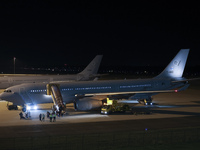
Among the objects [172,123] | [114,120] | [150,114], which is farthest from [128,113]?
[172,123]

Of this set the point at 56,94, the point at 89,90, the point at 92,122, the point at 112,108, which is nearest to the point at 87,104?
the point at 112,108

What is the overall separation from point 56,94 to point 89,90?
6.41m

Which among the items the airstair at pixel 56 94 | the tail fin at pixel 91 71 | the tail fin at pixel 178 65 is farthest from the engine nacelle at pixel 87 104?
the tail fin at pixel 91 71

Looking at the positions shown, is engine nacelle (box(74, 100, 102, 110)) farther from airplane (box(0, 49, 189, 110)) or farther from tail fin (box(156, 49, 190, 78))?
tail fin (box(156, 49, 190, 78))

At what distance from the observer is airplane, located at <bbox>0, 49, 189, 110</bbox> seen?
3922 cm

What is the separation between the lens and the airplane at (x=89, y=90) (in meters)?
39.2

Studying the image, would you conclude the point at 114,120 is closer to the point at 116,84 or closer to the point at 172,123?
the point at 172,123

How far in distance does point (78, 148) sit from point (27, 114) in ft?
56.6

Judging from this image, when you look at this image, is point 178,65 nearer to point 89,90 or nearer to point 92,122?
point 89,90

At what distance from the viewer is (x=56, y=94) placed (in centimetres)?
3853

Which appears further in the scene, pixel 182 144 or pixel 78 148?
pixel 182 144

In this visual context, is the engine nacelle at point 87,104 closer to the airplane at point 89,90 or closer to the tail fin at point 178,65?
the airplane at point 89,90

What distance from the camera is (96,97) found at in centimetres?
4069

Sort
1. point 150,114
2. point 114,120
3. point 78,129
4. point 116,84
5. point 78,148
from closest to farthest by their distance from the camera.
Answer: point 78,148
point 78,129
point 114,120
point 150,114
point 116,84
